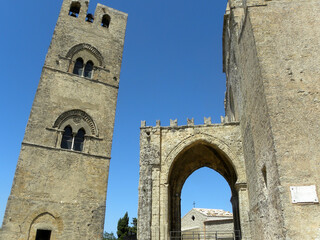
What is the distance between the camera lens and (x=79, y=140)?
1180 centimetres

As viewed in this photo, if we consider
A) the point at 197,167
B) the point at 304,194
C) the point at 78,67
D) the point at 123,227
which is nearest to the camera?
the point at 304,194

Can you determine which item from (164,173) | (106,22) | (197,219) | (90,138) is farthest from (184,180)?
(197,219)

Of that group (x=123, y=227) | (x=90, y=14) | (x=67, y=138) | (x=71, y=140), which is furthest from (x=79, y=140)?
(x=123, y=227)

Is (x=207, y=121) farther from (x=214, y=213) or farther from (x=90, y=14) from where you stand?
(x=214, y=213)

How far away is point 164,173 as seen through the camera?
31.4ft

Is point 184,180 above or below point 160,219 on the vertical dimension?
above

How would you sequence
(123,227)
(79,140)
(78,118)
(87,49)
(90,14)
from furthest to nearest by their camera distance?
1. (123,227)
2. (90,14)
3. (87,49)
4. (78,118)
5. (79,140)

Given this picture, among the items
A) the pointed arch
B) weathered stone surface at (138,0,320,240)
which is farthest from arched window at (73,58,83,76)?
weathered stone surface at (138,0,320,240)

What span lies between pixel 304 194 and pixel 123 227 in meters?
26.0

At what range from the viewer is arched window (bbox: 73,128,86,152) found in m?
11.6

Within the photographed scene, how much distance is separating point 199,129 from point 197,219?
15.5m

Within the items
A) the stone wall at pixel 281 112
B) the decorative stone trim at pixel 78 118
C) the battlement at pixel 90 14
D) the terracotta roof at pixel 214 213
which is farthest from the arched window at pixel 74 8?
the terracotta roof at pixel 214 213

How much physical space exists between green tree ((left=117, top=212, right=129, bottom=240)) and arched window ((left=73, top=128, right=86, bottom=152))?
18884 millimetres

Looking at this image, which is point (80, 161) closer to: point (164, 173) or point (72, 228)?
point (72, 228)
